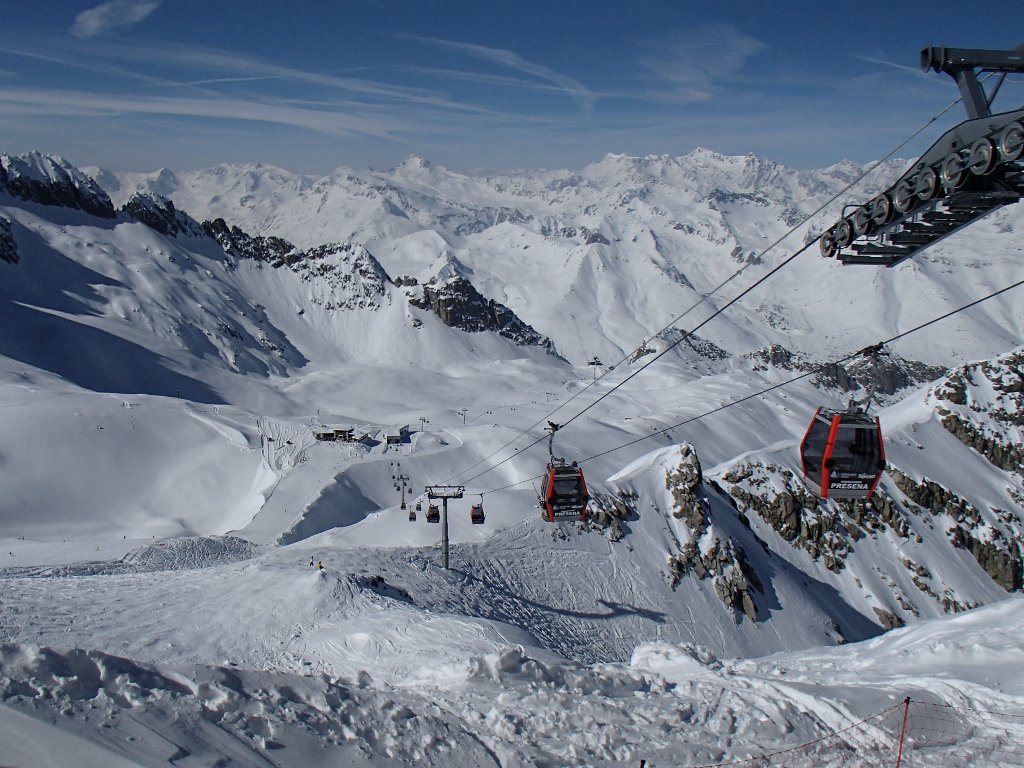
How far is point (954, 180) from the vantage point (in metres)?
8.52

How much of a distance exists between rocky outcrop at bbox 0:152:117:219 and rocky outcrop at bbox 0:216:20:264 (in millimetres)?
24110

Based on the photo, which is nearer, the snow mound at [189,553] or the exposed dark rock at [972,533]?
the snow mound at [189,553]

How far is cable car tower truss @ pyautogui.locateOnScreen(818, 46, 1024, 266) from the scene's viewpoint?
26.9 feet

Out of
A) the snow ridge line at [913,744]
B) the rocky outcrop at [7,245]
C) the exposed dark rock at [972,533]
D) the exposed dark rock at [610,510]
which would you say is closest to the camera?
the snow ridge line at [913,744]

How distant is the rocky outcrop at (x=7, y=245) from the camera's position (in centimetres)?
11950

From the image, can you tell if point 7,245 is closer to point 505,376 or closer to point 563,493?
point 505,376

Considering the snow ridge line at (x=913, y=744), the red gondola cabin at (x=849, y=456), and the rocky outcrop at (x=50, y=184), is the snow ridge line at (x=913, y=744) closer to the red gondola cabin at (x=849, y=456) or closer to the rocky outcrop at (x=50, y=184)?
the red gondola cabin at (x=849, y=456)

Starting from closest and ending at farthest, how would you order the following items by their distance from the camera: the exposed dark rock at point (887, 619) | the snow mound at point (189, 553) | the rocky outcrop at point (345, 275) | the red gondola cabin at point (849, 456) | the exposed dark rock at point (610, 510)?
the red gondola cabin at point (849, 456)
the snow mound at point (189, 553)
the exposed dark rock at point (610, 510)
the exposed dark rock at point (887, 619)
the rocky outcrop at point (345, 275)

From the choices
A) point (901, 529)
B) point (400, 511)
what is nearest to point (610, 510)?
point (400, 511)

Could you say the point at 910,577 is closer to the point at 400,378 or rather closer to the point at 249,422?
the point at 249,422

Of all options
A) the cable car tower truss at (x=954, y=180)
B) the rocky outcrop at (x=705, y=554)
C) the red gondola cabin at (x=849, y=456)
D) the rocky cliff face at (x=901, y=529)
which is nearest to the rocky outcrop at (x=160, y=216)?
the rocky cliff face at (x=901, y=529)

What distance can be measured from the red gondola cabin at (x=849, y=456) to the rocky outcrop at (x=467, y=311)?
154097mm

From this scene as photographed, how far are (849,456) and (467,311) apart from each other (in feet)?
523

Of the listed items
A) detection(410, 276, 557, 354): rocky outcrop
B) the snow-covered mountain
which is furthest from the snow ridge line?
detection(410, 276, 557, 354): rocky outcrop
